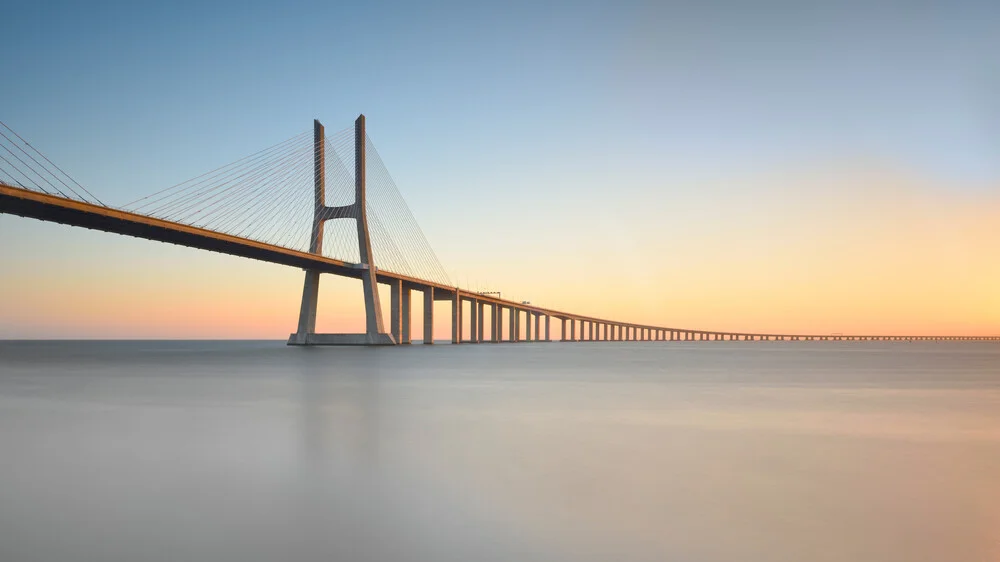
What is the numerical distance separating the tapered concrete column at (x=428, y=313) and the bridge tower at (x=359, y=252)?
37.9ft

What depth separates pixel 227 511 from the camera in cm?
471

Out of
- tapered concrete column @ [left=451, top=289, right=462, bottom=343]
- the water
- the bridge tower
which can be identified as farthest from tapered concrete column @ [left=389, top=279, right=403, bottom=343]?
the water

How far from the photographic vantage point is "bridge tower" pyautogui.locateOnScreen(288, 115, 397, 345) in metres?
51.8

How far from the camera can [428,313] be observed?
7200cm

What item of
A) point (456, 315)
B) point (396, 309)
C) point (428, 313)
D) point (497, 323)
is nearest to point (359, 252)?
point (396, 309)

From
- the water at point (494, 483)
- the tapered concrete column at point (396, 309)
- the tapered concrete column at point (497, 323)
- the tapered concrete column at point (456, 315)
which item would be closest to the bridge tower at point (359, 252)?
the tapered concrete column at point (396, 309)

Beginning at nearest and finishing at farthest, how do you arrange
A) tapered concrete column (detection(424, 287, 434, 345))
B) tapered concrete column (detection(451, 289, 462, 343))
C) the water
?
1. the water
2. tapered concrete column (detection(424, 287, 434, 345))
3. tapered concrete column (detection(451, 289, 462, 343))

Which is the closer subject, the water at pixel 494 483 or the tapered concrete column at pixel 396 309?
the water at pixel 494 483

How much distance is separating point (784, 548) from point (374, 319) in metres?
52.0

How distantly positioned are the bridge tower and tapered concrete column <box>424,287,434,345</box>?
11562 millimetres

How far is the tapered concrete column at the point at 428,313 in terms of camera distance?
2717 inches

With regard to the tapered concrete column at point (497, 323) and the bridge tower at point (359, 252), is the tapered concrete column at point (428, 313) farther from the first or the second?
the tapered concrete column at point (497, 323)

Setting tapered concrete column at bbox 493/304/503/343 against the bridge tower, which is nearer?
the bridge tower

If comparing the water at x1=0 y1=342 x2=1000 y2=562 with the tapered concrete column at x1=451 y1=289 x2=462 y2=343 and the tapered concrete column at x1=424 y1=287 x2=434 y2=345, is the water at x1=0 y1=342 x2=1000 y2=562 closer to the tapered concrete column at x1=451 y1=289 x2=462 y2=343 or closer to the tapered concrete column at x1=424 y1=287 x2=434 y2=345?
A: the tapered concrete column at x1=424 y1=287 x2=434 y2=345
